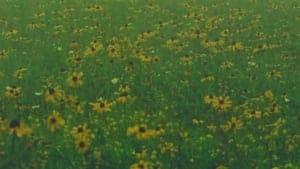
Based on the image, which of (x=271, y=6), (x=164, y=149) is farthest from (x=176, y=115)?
(x=271, y=6)

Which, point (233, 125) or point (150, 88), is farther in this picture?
point (150, 88)

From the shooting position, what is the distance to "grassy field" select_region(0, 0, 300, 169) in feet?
26.2

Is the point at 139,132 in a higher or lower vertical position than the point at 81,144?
higher

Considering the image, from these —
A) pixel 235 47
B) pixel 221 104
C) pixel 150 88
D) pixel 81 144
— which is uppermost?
pixel 221 104

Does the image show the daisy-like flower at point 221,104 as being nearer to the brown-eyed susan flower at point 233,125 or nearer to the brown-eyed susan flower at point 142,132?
the brown-eyed susan flower at point 233,125

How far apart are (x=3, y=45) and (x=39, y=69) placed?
2.30m

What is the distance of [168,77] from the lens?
11133mm

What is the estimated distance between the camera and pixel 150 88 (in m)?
10.7

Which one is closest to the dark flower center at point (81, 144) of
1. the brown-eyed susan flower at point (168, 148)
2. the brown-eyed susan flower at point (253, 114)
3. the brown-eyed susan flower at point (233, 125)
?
the brown-eyed susan flower at point (168, 148)

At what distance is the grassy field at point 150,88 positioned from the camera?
8.00m

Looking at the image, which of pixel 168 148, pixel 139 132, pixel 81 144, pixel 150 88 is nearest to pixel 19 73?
pixel 150 88

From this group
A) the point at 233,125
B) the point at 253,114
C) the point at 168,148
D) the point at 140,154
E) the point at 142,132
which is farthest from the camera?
the point at 253,114

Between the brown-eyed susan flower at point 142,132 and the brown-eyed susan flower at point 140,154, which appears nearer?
the brown-eyed susan flower at point 140,154

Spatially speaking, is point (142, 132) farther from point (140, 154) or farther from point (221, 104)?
point (221, 104)
